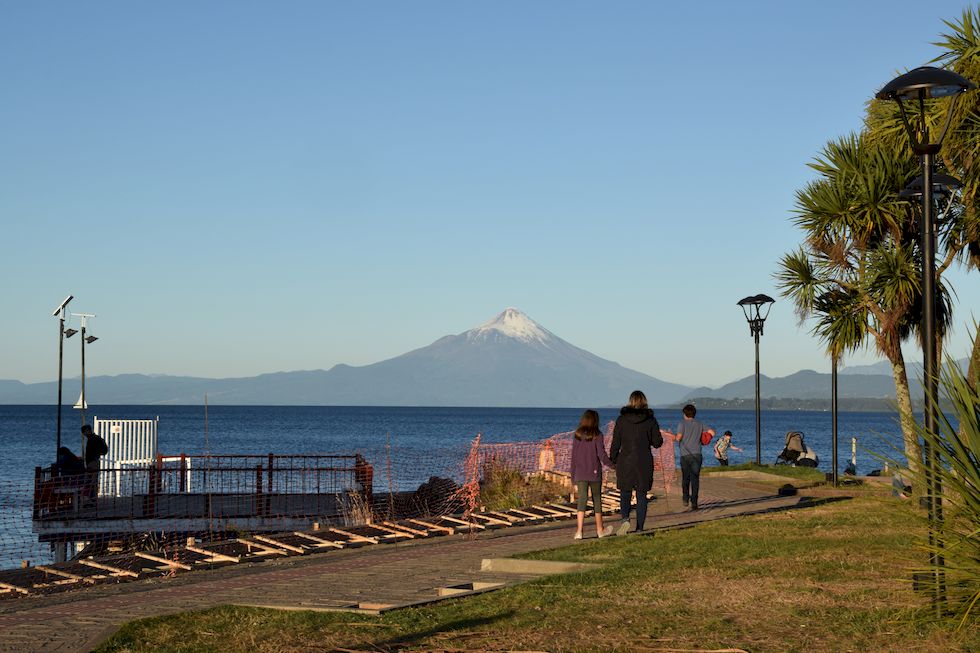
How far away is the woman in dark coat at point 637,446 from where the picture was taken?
17094 millimetres

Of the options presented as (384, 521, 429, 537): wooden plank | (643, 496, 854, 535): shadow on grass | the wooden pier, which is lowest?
the wooden pier

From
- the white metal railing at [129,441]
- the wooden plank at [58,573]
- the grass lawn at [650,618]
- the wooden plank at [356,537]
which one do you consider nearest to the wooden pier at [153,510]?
the white metal railing at [129,441]

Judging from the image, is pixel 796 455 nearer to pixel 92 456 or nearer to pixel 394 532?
pixel 92 456

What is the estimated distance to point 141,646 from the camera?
347 inches

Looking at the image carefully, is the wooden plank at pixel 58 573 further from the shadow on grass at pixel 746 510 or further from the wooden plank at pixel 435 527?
the shadow on grass at pixel 746 510

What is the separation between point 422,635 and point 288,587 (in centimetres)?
349

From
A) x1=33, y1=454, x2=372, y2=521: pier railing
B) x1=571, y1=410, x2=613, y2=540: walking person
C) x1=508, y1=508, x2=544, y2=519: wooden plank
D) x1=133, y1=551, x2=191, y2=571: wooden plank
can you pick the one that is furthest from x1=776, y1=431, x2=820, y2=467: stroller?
x1=133, y1=551, x2=191, y2=571: wooden plank

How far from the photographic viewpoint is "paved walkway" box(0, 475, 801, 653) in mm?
9914

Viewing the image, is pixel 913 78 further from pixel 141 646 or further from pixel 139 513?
pixel 139 513

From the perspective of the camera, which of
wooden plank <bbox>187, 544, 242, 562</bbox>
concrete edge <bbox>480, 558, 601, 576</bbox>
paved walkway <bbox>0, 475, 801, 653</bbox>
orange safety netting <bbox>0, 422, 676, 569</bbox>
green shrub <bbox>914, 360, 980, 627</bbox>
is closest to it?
green shrub <bbox>914, 360, 980, 627</bbox>

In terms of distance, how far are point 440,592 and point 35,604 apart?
4.32m

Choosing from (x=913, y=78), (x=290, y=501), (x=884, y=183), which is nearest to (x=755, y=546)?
(x=913, y=78)

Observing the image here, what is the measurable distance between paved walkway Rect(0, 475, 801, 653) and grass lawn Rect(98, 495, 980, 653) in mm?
561

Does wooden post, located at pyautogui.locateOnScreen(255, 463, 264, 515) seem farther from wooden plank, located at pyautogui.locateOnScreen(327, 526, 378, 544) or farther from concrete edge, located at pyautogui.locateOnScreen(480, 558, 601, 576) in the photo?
concrete edge, located at pyautogui.locateOnScreen(480, 558, 601, 576)
